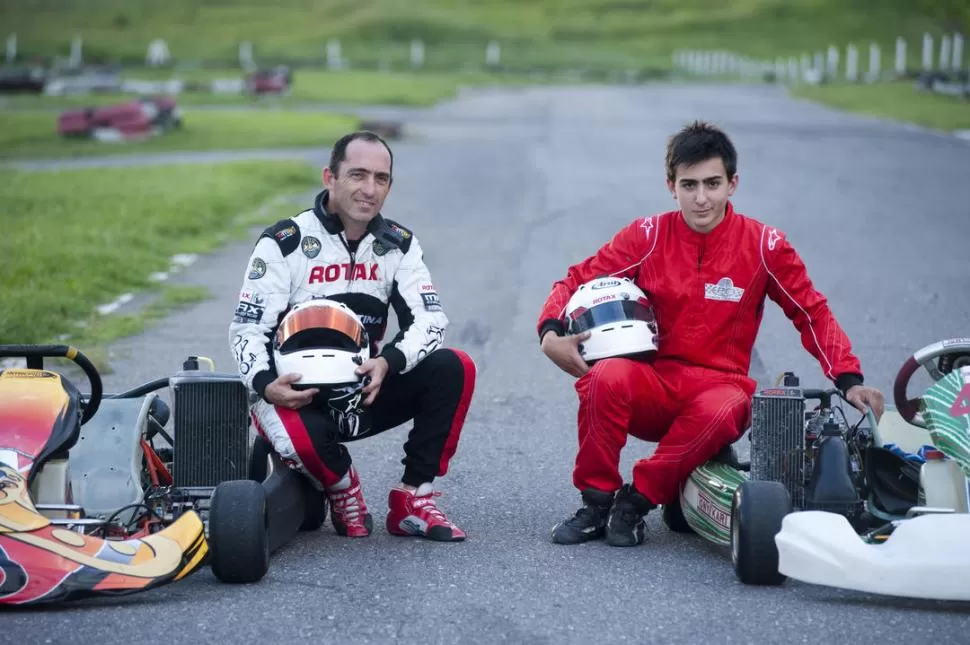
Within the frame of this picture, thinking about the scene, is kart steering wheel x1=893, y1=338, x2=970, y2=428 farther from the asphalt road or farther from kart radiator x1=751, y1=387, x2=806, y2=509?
the asphalt road

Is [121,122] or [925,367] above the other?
[925,367]

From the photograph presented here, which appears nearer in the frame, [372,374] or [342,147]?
[372,374]

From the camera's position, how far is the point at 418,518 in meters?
5.60

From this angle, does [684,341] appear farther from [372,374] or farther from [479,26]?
[479,26]

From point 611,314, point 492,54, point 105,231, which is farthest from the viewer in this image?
point 492,54

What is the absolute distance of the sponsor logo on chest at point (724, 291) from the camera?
5641mm

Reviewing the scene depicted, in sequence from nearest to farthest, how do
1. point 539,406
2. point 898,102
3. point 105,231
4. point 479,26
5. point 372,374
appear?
1. point 372,374
2. point 539,406
3. point 105,231
4. point 898,102
5. point 479,26

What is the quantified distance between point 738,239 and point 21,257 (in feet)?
27.2

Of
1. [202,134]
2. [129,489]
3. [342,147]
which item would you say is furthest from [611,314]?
[202,134]

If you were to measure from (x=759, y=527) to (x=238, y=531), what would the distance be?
1.69 m

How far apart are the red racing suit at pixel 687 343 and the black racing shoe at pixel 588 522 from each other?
0.04 m

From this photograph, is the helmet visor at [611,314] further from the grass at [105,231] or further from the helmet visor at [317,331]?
the grass at [105,231]

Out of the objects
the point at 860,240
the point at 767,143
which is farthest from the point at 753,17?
the point at 860,240

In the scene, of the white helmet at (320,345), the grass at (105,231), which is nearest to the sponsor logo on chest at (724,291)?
the white helmet at (320,345)
